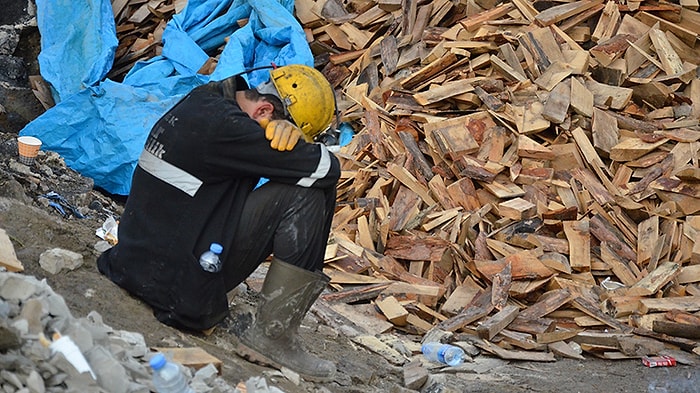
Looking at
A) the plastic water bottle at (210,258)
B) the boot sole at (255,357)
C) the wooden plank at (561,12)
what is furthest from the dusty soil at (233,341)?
the wooden plank at (561,12)

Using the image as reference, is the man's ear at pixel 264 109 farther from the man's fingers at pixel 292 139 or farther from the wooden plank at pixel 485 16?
the wooden plank at pixel 485 16

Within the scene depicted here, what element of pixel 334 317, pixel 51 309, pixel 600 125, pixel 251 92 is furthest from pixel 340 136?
pixel 51 309

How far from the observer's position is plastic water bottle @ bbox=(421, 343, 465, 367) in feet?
19.6

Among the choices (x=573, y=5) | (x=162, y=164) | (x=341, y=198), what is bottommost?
(x=341, y=198)

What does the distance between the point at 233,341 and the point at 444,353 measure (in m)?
1.60

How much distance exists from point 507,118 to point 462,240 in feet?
4.43

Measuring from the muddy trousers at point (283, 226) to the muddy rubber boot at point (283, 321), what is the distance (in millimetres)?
66

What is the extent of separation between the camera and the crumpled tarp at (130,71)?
8727 mm

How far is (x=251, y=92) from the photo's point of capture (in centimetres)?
479

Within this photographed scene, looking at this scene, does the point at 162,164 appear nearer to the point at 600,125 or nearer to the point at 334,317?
the point at 334,317

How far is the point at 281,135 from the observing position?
4457mm

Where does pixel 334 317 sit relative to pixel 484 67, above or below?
below

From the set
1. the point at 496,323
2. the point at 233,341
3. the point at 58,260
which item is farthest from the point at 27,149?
the point at 496,323

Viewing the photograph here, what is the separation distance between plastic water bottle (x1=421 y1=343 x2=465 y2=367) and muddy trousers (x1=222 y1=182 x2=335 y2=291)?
156 cm
